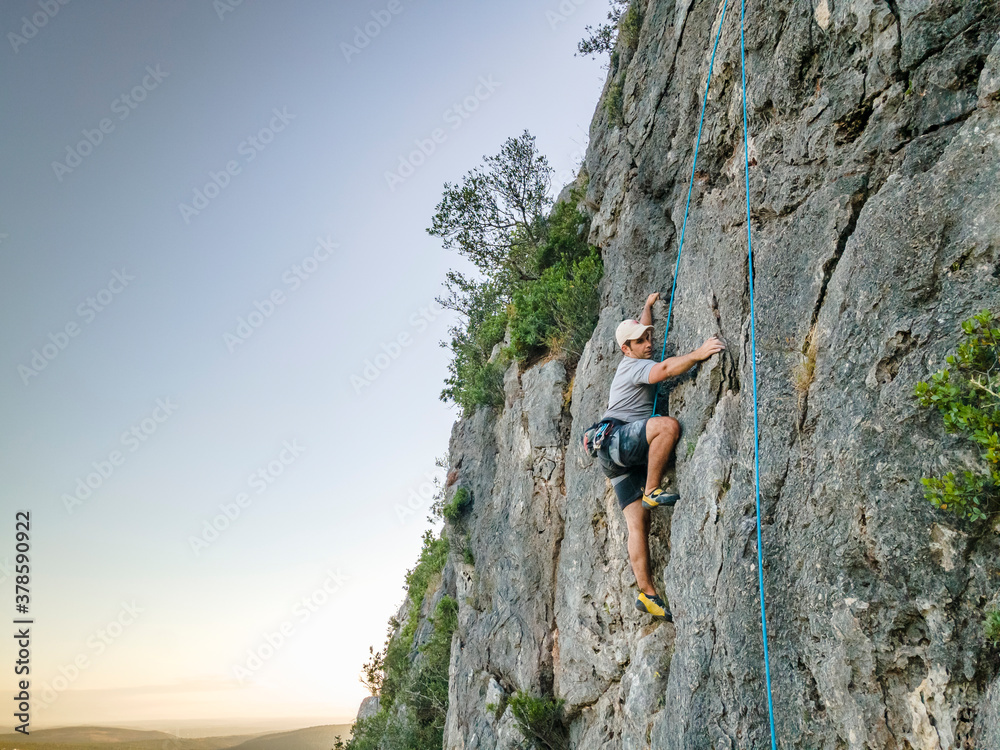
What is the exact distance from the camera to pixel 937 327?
4617 millimetres

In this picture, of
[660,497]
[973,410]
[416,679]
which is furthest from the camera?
[416,679]

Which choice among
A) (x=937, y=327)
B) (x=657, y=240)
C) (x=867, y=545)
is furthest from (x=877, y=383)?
(x=657, y=240)

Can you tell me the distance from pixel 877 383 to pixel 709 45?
19.7 feet

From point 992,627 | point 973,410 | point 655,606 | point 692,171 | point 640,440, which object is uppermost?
point 692,171

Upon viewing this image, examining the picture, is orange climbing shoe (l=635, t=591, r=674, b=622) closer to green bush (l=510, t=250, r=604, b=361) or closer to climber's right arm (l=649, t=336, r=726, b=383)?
climber's right arm (l=649, t=336, r=726, b=383)

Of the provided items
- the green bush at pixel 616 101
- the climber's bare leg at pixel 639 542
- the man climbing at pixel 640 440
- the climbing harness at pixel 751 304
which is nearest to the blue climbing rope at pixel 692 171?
the climbing harness at pixel 751 304

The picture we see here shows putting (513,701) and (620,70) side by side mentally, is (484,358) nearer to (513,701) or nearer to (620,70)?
(620,70)

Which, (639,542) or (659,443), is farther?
(639,542)

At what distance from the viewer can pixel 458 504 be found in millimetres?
13648

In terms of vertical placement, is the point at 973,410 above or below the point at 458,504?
below

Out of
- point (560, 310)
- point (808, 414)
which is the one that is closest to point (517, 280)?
point (560, 310)

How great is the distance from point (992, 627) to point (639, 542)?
3.69m

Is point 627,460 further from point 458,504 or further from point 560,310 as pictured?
point 458,504

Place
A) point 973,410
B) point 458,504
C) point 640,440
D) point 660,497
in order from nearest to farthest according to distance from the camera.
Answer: point 973,410 → point 660,497 → point 640,440 → point 458,504
